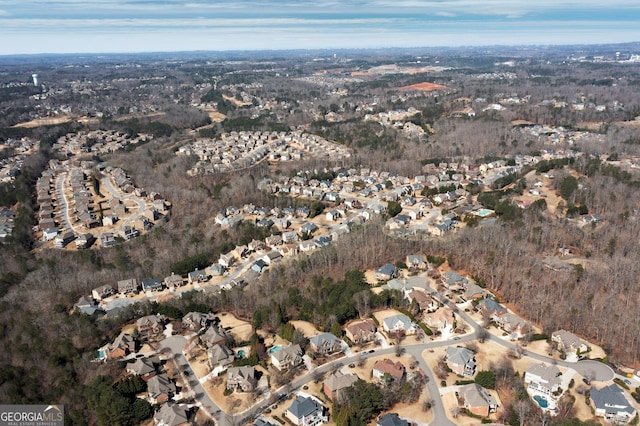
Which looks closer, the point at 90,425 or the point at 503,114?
the point at 90,425

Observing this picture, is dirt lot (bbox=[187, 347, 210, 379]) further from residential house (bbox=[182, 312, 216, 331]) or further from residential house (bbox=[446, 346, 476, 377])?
residential house (bbox=[446, 346, 476, 377])

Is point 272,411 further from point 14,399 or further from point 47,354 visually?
point 47,354

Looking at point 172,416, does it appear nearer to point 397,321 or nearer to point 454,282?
point 397,321

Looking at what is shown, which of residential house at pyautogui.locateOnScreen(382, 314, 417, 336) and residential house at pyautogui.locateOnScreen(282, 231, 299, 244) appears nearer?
residential house at pyautogui.locateOnScreen(382, 314, 417, 336)

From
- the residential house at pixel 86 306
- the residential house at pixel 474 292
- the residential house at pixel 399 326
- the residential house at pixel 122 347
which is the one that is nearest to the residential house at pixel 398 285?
the residential house at pixel 474 292

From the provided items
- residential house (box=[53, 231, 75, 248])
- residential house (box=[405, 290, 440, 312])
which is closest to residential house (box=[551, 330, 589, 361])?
residential house (box=[405, 290, 440, 312])

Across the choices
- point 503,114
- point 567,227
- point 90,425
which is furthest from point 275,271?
point 503,114

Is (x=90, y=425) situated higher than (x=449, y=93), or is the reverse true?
(x=449, y=93)
